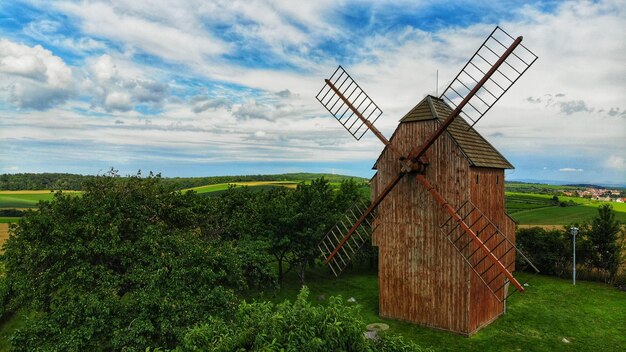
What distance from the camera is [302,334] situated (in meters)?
6.11

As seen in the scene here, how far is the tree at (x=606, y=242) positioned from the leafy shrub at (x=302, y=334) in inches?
1112

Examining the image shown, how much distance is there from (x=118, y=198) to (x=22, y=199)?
6023 cm

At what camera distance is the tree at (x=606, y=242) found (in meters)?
27.4

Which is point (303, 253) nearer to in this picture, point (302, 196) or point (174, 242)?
point (302, 196)

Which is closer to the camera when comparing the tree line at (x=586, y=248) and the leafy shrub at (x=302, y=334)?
the leafy shrub at (x=302, y=334)

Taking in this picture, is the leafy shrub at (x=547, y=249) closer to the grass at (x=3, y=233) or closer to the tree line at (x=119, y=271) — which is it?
the tree line at (x=119, y=271)

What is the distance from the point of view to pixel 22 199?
62.8 m

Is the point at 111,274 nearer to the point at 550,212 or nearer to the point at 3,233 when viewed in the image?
the point at 3,233

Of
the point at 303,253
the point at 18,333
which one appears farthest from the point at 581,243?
the point at 18,333

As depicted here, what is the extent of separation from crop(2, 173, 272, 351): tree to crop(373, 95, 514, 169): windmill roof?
33.8ft

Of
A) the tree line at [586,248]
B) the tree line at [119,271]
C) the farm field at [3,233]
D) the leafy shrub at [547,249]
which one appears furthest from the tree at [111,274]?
the farm field at [3,233]

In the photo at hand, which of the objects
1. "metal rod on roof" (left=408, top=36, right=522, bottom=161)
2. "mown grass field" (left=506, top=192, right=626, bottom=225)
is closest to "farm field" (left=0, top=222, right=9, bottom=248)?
"metal rod on roof" (left=408, top=36, right=522, bottom=161)

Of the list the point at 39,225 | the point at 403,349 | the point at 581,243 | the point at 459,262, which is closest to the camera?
the point at 403,349

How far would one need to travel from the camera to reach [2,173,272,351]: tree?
12.9 meters
